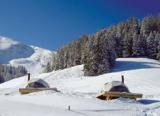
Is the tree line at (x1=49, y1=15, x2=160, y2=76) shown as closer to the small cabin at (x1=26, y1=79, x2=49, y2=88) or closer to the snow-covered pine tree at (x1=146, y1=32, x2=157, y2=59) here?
the snow-covered pine tree at (x1=146, y1=32, x2=157, y2=59)

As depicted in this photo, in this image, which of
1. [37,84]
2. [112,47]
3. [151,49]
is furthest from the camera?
[151,49]

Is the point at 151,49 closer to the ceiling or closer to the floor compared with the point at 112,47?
closer to the ceiling

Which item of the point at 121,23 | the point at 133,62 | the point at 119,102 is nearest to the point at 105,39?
the point at 133,62

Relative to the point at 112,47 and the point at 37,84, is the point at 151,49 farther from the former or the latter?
the point at 37,84

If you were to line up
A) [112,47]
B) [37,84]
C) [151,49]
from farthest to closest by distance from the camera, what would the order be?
[151,49]
[112,47]
[37,84]

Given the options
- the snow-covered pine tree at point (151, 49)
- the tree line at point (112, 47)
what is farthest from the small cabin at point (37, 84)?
the snow-covered pine tree at point (151, 49)

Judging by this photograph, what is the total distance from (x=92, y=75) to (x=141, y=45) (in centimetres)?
2909

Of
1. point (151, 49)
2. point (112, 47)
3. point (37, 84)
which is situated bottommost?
point (37, 84)

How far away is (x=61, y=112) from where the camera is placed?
20984 mm

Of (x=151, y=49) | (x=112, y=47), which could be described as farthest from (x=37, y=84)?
(x=151, y=49)

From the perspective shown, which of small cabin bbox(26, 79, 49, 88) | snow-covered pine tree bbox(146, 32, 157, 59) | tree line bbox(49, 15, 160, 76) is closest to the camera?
small cabin bbox(26, 79, 49, 88)

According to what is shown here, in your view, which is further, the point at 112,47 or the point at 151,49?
the point at 151,49

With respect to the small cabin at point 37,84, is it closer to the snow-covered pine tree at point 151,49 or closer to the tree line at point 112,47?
the tree line at point 112,47

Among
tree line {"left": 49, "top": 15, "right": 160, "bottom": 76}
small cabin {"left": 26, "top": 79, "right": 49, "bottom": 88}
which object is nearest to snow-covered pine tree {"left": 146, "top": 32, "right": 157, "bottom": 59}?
tree line {"left": 49, "top": 15, "right": 160, "bottom": 76}
